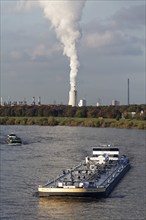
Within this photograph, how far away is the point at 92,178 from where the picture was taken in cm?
2983

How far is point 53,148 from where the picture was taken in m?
48.7

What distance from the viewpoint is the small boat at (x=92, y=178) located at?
26109 millimetres

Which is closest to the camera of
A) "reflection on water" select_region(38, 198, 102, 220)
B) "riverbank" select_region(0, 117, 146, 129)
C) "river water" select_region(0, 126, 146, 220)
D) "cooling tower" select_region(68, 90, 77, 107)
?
"reflection on water" select_region(38, 198, 102, 220)

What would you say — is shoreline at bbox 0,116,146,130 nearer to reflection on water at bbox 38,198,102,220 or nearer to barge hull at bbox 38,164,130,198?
barge hull at bbox 38,164,130,198

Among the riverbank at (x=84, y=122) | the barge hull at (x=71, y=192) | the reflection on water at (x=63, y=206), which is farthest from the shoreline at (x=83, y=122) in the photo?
the reflection on water at (x=63, y=206)

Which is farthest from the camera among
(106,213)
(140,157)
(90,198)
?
(140,157)

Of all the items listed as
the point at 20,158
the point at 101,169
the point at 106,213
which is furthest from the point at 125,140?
the point at 106,213

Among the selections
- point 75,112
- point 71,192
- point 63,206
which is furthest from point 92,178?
point 75,112

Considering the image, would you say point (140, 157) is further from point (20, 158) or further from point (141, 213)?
point (141, 213)

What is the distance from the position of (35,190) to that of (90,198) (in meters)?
2.73

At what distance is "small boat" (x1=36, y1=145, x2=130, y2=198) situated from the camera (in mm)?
26109

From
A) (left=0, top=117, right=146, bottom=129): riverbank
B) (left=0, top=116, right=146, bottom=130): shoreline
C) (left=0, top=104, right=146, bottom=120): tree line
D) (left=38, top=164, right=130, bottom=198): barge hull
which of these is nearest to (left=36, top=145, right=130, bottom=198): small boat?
(left=38, top=164, right=130, bottom=198): barge hull

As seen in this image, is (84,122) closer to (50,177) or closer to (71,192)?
(50,177)

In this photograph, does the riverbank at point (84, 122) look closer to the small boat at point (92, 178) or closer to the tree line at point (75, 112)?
the tree line at point (75, 112)
